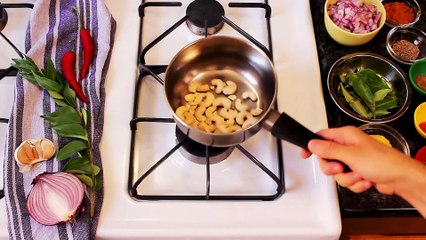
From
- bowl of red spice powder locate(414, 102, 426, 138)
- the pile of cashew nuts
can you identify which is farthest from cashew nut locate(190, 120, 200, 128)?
bowl of red spice powder locate(414, 102, 426, 138)

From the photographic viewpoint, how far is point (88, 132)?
28.1 inches

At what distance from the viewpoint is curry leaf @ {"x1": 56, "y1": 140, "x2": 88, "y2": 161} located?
0.67 metres

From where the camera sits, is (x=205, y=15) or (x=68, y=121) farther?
(x=205, y=15)

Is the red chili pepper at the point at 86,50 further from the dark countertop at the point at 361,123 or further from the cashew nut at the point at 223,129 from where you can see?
the dark countertop at the point at 361,123

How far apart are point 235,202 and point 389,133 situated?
271 mm

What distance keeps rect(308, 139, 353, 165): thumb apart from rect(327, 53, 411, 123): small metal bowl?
0.19 metres

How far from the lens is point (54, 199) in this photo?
633 mm

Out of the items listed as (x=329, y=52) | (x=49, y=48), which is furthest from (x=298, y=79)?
(x=49, y=48)

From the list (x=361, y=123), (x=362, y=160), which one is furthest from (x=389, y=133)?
(x=362, y=160)

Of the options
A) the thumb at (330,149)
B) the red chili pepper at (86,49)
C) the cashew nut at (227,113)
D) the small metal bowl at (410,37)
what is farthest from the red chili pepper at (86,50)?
the small metal bowl at (410,37)

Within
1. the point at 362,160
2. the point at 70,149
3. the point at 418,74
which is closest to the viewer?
the point at 362,160

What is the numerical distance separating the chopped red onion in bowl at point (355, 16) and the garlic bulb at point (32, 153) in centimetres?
51

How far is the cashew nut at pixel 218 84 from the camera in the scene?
28.9 inches

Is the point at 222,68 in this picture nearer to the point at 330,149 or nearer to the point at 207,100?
the point at 207,100
